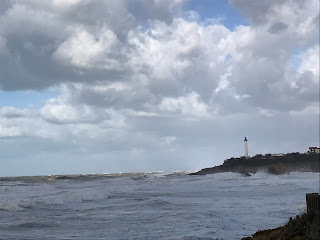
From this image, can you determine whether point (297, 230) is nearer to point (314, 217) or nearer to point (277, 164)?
point (314, 217)

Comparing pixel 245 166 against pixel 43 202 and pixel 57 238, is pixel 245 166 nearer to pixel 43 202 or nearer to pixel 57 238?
pixel 43 202

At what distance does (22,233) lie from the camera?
1948cm

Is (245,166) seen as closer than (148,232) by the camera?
No

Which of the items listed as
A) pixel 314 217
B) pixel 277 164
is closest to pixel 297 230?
pixel 314 217

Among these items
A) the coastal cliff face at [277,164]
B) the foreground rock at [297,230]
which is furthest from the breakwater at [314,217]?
the coastal cliff face at [277,164]

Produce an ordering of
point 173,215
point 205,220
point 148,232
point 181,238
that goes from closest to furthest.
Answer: point 181,238
point 148,232
point 205,220
point 173,215

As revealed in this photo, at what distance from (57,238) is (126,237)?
2.92 meters

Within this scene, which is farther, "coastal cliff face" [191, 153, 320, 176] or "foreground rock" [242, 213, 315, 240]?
"coastal cliff face" [191, 153, 320, 176]

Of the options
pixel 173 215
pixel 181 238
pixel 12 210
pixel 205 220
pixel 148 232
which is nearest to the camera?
pixel 181 238

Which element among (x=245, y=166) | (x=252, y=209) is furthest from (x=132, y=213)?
(x=245, y=166)

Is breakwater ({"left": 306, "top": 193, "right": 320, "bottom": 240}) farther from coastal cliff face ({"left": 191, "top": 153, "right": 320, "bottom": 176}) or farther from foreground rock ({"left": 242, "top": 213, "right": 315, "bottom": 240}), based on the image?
coastal cliff face ({"left": 191, "top": 153, "right": 320, "bottom": 176})

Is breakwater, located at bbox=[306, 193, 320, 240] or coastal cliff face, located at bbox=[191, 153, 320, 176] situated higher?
coastal cliff face, located at bbox=[191, 153, 320, 176]

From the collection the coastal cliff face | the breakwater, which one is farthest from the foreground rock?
the coastal cliff face

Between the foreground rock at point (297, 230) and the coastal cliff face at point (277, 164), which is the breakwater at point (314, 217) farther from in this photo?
the coastal cliff face at point (277, 164)
